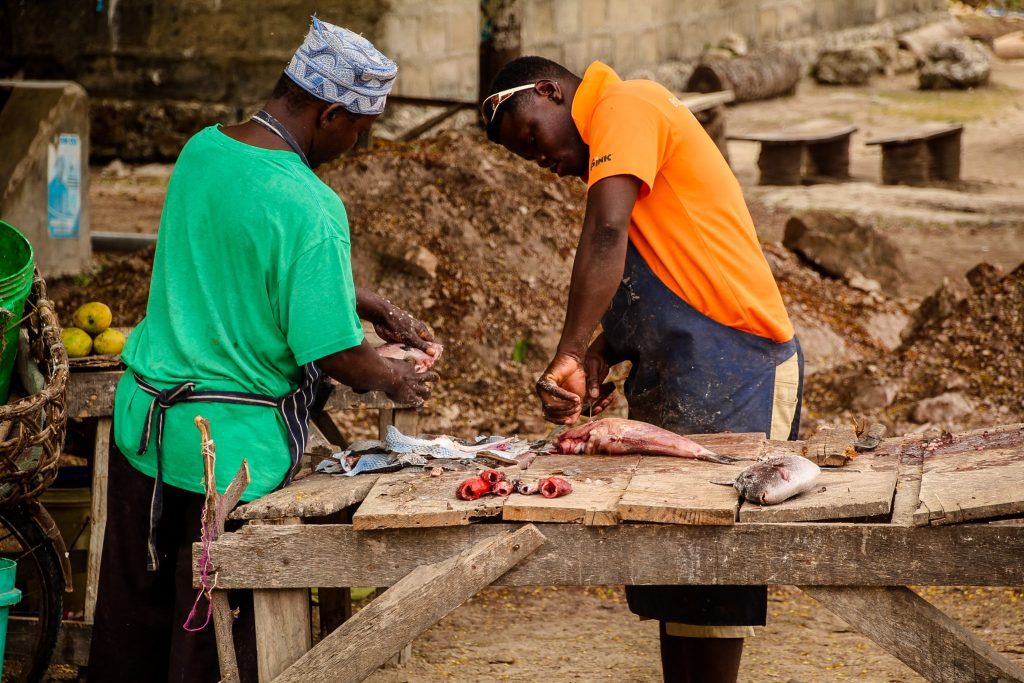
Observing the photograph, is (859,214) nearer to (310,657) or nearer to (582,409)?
(582,409)

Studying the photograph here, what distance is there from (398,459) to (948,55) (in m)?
17.1

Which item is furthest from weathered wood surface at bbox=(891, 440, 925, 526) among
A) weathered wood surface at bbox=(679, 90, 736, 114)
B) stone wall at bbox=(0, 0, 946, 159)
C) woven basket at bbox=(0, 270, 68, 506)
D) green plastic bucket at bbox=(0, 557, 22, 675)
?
stone wall at bbox=(0, 0, 946, 159)

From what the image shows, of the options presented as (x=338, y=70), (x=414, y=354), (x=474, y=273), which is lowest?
(x=474, y=273)

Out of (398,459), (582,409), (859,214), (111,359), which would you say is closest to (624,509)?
(398,459)

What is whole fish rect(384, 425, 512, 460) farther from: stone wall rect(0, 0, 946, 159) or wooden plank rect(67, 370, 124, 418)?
stone wall rect(0, 0, 946, 159)

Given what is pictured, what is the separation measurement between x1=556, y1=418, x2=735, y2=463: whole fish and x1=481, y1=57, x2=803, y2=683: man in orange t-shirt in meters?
Result: 0.10

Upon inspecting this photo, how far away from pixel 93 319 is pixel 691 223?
2049mm

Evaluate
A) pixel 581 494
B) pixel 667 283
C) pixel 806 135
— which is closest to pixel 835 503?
pixel 581 494

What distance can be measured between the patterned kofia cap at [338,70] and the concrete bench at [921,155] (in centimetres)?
1059

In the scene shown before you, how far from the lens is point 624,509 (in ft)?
9.05

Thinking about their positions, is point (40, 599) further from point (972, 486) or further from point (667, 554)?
point (972, 486)

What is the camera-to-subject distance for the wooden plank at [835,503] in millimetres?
2748

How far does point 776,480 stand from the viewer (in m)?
2.84

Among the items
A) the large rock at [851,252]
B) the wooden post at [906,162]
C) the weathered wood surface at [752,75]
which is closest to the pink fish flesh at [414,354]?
the large rock at [851,252]
